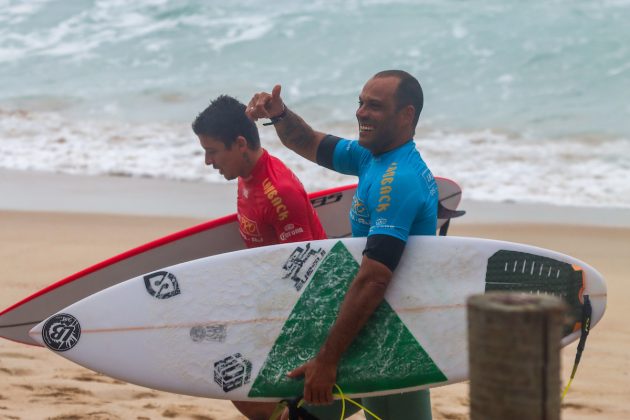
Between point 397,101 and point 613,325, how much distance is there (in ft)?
10.7

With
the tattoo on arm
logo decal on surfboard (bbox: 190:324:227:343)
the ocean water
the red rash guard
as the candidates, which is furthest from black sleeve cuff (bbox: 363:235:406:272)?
the ocean water

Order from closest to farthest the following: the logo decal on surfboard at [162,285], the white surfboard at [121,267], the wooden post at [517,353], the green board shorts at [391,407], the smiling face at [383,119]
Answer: the wooden post at [517,353]
the smiling face at [383,119]
the green board shorts at [391,407]
the logo decal on surfboard at [162,285]
the white surfboard at [121,267]

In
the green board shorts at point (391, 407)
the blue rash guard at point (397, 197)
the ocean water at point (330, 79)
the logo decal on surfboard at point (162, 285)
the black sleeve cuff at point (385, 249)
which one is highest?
the ocean water at point (330, 79)

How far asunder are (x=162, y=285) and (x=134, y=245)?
14.2 feet

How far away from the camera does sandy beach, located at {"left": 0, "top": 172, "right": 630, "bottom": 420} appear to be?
15.3 ft

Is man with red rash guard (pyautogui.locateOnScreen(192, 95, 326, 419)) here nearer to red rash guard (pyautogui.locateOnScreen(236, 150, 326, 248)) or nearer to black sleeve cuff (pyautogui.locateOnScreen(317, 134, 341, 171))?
red rash guard (pyautogui.locateOnScreen(236, 150, 326, 248))

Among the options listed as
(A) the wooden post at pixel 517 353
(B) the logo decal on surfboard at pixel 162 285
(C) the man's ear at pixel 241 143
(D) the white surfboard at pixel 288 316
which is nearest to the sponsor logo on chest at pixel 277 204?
(D) the white surfboard at pixel 288 316

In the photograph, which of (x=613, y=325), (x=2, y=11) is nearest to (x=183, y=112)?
Answer: (x=2, y=11)

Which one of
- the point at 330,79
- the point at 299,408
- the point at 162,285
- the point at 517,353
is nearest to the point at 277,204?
the point at 162,285

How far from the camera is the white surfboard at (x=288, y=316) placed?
3305 millimetres

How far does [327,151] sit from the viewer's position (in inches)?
144

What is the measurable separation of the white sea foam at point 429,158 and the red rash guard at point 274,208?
6584mm

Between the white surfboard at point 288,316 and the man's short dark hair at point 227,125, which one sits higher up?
the man's short dark hair at point 227,125

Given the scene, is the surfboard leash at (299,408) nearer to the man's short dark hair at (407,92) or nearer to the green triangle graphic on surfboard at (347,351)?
the green triangle graphic on surfboard at (347,351)
